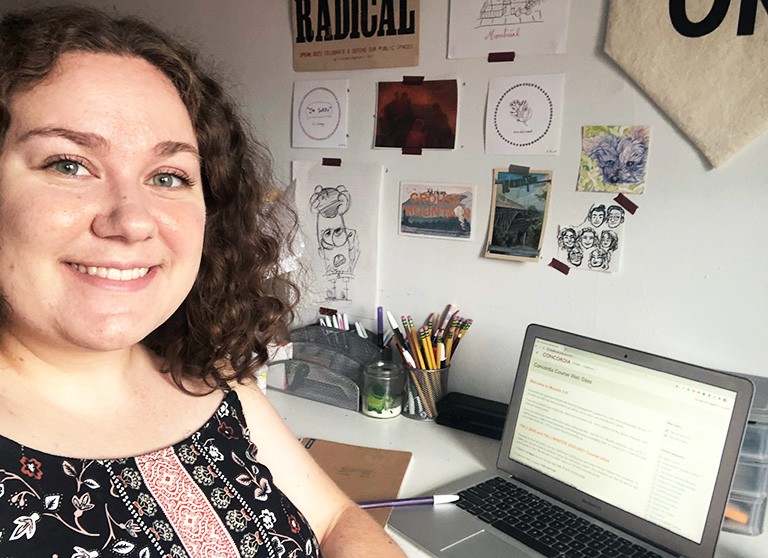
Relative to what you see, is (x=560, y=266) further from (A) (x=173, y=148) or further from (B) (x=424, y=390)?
(A) (x=173, y=148)

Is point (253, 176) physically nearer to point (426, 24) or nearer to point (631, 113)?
point (426, 24)

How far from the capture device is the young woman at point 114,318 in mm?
624

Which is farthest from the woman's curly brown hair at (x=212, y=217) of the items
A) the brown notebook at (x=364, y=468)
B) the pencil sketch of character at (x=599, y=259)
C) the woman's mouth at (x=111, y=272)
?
the pencil sketch of character at (x=599, y=259)

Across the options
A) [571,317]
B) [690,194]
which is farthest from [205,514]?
[690,194]

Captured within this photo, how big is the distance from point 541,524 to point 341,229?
2.58 feet

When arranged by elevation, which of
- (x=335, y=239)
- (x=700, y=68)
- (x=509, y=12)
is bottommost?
(x=335, y=239)

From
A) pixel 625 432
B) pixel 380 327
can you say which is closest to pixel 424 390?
pixel 380 327

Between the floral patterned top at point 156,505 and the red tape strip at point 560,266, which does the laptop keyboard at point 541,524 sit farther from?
the red tape strip at point 560,266

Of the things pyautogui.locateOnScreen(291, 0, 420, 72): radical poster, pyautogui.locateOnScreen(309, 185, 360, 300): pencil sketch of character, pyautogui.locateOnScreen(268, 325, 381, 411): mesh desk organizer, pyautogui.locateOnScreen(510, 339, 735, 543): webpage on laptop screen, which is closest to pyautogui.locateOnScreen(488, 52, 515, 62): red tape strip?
pyautogui.locateOnScreen(291, 0, 420, 72): radical poster

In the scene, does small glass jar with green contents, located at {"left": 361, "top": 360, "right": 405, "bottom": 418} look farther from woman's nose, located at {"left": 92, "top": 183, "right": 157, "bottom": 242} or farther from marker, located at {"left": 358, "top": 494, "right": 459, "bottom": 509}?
woman's nose, located at {"left": 92, "top": 183, "right": 157, "bottom": 242}

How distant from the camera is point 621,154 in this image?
1116 mm

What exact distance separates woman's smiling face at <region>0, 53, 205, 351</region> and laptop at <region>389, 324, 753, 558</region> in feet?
1.76

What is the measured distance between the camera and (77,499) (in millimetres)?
643

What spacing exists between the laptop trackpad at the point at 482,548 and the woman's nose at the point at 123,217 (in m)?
0.59
